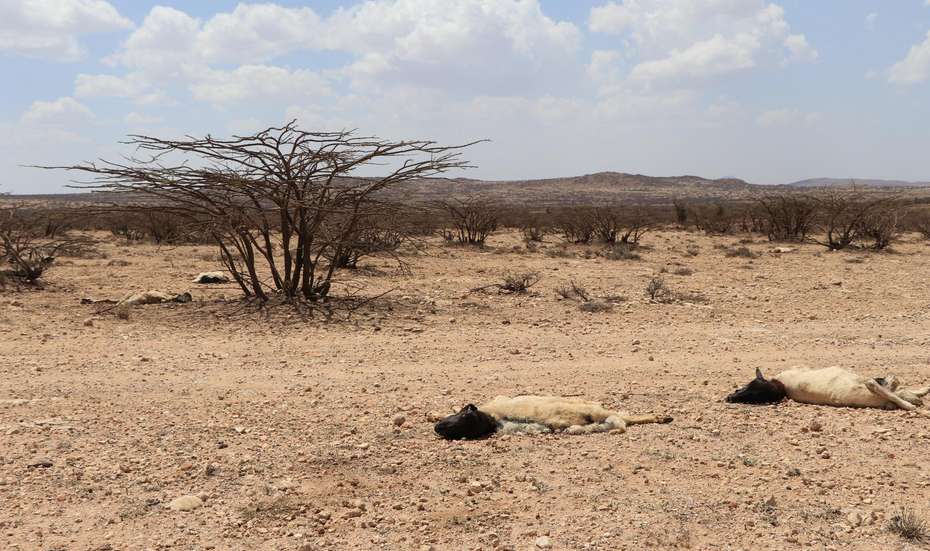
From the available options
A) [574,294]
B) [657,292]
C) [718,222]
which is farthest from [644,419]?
[718,222]

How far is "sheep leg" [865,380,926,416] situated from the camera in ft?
19.3

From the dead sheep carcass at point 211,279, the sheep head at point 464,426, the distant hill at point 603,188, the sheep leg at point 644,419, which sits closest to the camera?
the sheep head at point 464,426

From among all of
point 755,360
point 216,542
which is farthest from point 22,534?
point 755,360

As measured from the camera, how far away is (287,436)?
18.4 feet

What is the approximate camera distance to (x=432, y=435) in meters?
5.62

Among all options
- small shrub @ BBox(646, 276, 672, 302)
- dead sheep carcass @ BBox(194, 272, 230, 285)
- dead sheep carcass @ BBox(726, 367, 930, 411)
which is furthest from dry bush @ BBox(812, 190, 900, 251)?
dead sheep carcass @ BBox(726, 367, 930, 411)

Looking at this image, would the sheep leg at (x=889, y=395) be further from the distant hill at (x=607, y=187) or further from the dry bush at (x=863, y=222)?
the distant hill at (x=607, y=187)

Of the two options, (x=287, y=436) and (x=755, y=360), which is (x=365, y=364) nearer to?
(x=287, y=436)

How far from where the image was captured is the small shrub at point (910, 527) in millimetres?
3910

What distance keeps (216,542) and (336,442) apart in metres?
1.47

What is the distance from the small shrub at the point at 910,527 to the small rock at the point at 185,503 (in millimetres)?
3712

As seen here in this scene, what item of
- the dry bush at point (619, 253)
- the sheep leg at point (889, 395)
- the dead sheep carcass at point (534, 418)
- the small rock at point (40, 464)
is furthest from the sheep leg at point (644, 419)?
the dry bush at point (619, 253)

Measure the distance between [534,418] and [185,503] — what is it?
2467mm

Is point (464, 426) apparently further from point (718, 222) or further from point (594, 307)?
point (718, 222)
